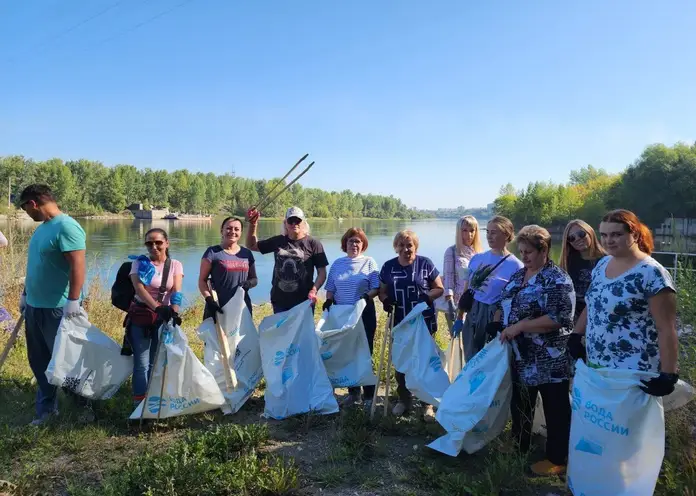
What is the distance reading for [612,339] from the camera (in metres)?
2.25

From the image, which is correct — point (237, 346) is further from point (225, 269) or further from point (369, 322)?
point (369, 322)

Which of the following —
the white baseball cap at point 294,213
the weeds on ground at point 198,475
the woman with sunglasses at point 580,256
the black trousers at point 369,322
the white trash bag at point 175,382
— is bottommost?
the weeds on ground at point 198,475

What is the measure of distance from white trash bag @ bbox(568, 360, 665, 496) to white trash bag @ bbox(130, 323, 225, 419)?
2448mm

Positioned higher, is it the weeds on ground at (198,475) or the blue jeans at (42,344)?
the blue jeans at (42,344)

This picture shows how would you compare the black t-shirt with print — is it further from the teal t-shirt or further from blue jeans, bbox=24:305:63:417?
blue jeans, bbox=24:305:63:417

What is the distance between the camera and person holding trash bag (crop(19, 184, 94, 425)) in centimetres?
322

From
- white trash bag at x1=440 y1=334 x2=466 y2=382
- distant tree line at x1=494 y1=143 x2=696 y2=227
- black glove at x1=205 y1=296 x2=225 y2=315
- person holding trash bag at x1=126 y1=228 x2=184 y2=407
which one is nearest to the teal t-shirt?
person holding trash bag at x1=126 y1=228 x2=184 y2=407

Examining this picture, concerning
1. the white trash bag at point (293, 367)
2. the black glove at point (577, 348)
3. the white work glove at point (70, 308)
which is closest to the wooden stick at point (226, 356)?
the white trash bag at point (293, 367)

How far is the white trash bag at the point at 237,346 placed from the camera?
12.4ft

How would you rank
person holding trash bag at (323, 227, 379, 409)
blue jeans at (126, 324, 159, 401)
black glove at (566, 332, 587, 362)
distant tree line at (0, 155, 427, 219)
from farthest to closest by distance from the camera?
1. distant tree line at (0, 155, 427, 219)
2. person holding trash bag at (323, 227, 379, 409)
3. blue jeans at (126, 324, 159, 401)
4. black glove at (566, 332, 587, 362)

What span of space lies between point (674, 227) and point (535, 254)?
2635 millimetres

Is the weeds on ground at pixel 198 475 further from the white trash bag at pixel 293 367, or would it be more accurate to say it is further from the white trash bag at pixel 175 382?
the white trash bag at pixel 293 367

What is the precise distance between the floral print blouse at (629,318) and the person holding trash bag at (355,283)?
6.05ft

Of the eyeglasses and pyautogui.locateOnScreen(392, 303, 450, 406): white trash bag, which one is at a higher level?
the eyeglasses
